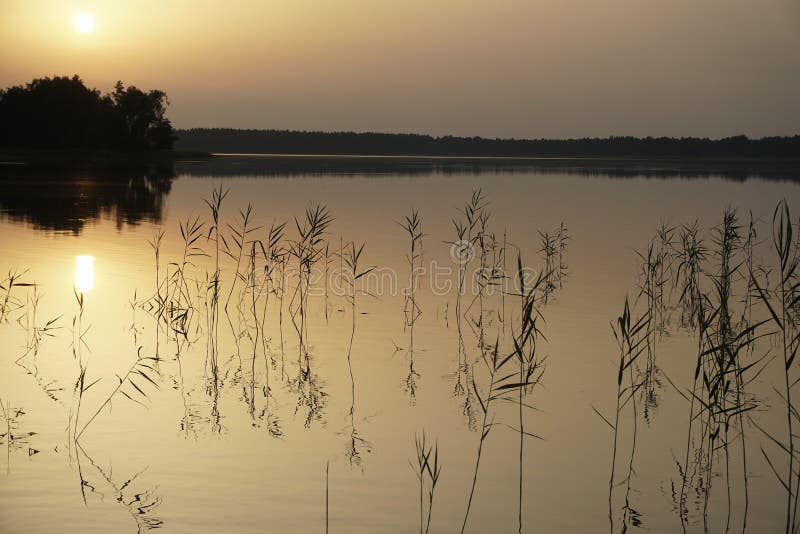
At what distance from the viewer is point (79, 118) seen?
97.6 m

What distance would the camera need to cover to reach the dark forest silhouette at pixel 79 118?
94312 millimetres

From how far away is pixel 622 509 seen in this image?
7574 millimetres

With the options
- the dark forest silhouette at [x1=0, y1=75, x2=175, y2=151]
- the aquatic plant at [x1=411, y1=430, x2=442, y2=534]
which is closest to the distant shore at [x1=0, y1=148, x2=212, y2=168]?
the dark forest silhouette at [x1=0, y1=75, x2=175, y2=151]

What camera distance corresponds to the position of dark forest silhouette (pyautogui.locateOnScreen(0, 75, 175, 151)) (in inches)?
3713

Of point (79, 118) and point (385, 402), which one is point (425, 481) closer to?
point (385, 402)

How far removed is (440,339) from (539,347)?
1547mm

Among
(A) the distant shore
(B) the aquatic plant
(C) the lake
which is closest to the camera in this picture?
(B) the aquatic plant

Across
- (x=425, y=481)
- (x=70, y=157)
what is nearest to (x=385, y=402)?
(x=425, y=481)

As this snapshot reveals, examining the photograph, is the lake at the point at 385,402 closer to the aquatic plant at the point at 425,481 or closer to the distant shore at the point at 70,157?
the aquatic plant at the point at 425,481

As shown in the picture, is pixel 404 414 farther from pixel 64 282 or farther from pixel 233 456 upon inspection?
pixel 64 282

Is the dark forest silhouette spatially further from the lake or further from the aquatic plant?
the aquatic plant

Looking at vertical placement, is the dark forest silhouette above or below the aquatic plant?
above

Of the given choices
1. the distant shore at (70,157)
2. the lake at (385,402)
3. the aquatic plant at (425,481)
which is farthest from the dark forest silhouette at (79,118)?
the aquatic plant at (425,481)

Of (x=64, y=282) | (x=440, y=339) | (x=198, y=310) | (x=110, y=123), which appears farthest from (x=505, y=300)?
(x=110, y=123)
